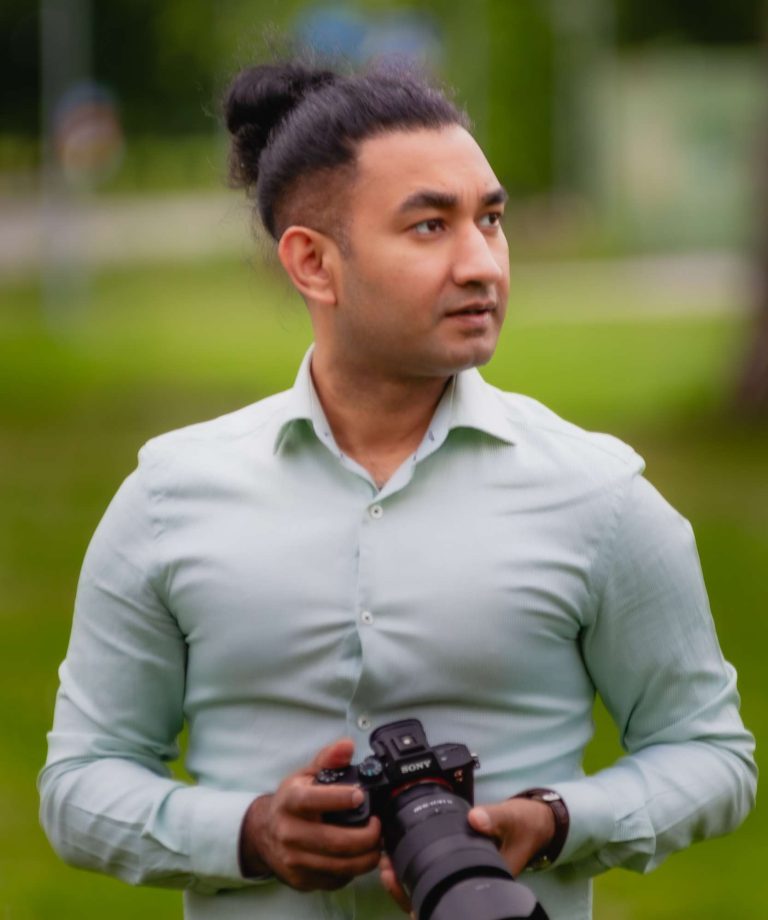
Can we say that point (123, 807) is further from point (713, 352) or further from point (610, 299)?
point (610, 299)

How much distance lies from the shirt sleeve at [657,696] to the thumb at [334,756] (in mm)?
297

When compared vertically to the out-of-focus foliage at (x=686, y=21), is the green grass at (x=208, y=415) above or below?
below

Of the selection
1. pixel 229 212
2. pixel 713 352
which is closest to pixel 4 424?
pixel 713 352

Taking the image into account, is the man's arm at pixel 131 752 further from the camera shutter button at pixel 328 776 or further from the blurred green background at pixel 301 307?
the blurred green background at pixel 301 307

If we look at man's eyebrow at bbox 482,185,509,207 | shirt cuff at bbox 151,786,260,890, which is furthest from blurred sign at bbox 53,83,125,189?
shirt cuff at bbox 151,786,260,890

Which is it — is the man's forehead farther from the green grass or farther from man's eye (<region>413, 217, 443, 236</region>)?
the green grass

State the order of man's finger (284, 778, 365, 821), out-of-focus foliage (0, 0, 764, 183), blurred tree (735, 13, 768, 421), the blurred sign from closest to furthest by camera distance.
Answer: man's finger (284, 778, 365, 821), blurred tree (735, 13, 768, 421), the blurred sign, out-of-focus foliage (0, 0, 764, 183)

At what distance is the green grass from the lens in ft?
17.8

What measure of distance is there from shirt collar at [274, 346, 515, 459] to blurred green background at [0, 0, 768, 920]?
0.32 meters

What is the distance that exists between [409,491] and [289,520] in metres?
0.15

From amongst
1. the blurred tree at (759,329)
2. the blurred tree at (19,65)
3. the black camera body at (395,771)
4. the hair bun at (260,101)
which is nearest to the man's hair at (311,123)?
the hair bun at (260,101)

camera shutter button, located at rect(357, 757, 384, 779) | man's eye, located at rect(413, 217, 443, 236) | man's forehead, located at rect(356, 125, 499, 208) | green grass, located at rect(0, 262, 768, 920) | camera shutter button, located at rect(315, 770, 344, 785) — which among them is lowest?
green grass, located at rect(0, 262, 768, 920)

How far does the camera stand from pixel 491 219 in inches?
101

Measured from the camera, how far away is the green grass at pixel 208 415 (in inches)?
214
